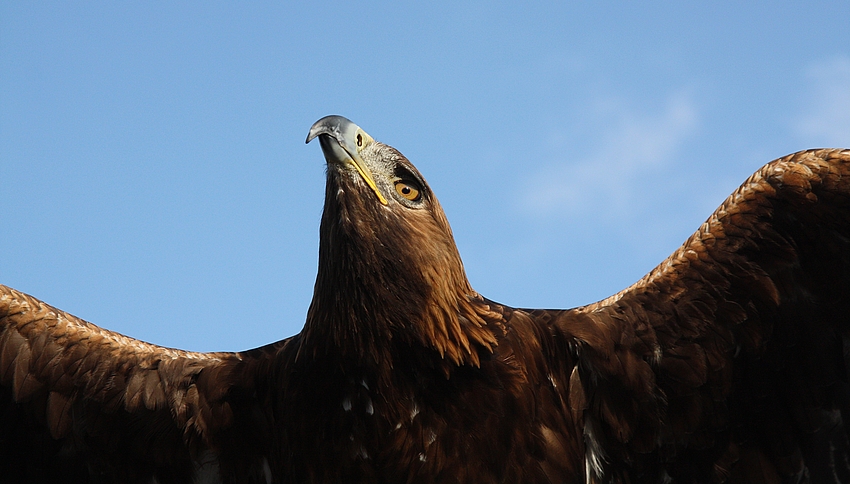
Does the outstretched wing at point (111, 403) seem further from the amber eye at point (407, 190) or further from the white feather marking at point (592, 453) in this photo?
the white feather marking at point (592, 453)

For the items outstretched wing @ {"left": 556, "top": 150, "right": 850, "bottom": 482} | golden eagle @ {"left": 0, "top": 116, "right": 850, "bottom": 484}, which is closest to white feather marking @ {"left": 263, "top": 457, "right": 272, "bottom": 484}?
golden eagle @ {"left": 0, "top": 116, "right": 850, "bottom": 484}

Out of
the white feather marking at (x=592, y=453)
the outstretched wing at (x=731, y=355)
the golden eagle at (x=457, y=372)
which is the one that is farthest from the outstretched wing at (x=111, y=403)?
the outstretched wing at (x=731, y=355)

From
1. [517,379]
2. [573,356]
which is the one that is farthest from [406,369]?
[573,356]

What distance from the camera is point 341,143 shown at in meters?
5.85

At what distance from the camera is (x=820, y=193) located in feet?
20.4

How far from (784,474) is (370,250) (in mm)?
3297

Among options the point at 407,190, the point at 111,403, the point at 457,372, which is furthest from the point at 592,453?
the point at 111,403

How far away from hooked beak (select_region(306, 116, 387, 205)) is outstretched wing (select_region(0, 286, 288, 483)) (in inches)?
63.6

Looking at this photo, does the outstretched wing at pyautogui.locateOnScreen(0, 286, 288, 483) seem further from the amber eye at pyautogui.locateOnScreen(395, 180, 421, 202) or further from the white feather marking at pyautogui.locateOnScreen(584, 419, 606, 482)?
the white feather marking at pyautogui.locateOnScreen(584, 419, 606, 482)

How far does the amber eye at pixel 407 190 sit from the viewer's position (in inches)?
240

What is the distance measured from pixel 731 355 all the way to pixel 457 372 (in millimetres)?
1943

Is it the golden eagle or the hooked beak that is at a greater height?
the hooked beak

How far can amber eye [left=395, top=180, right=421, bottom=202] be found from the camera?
6098 mm

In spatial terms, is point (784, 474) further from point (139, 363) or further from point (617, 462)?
point (139, 363)
